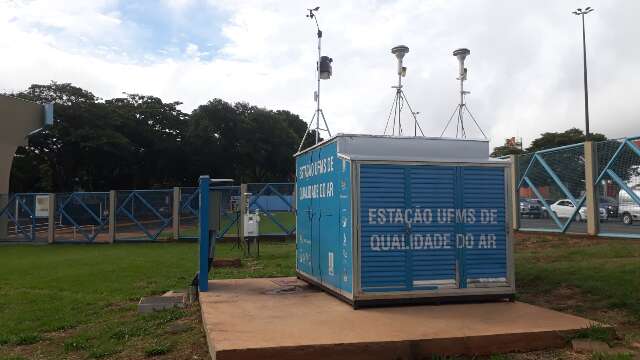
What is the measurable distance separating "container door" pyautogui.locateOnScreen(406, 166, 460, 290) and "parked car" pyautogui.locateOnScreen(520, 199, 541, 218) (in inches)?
366

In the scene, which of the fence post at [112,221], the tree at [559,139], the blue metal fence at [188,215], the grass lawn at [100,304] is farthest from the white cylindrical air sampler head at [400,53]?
the tree at [559,139]

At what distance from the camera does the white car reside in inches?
522

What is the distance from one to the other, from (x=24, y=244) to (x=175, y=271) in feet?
47.0

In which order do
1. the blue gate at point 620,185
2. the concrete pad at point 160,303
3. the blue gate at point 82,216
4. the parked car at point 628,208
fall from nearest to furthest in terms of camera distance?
the concrete pad at point 160,303
the parked car at point 628,208
the blue gate at point 620,185
the blue gate at point 82,216

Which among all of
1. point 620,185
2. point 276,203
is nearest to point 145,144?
point 276,203

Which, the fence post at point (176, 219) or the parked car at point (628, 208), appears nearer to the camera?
the parked car at point (628, 208)

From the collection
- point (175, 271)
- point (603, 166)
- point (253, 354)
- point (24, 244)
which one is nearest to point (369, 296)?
point (253, 354)

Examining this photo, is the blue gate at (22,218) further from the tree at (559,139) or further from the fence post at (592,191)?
the tree at (559,139)

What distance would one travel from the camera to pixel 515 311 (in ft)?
22.7

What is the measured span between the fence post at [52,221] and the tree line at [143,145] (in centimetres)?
1638

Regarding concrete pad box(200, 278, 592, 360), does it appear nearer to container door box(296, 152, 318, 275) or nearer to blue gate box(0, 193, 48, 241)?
container door box(296, 152, 318, 275)

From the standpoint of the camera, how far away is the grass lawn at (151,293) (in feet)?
21.4

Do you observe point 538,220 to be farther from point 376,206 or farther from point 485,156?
point 376,206

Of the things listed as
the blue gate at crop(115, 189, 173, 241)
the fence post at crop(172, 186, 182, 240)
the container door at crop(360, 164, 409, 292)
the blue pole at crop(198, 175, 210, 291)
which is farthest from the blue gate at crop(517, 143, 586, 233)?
the blue gate at crop(115, 189, 173, 241)
